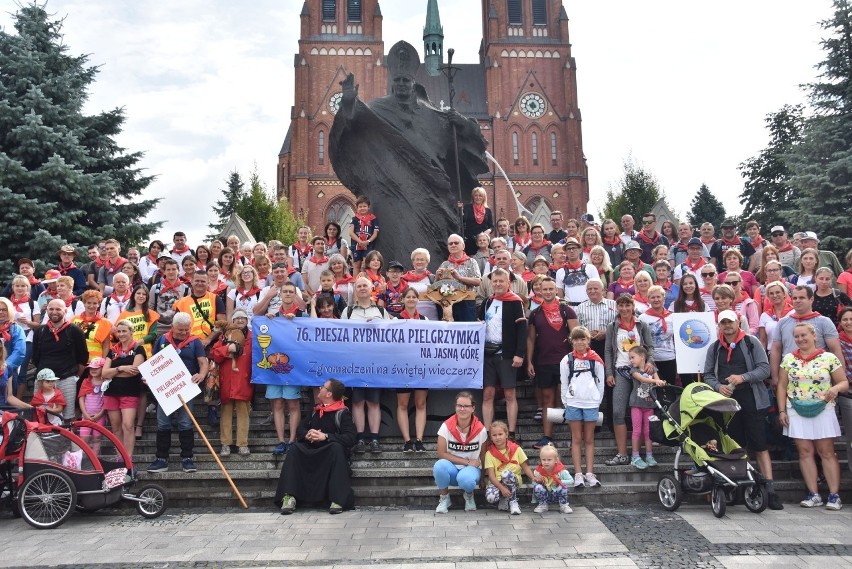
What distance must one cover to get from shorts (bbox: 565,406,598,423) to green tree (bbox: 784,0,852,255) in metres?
15.1

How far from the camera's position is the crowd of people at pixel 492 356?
22.3 ft

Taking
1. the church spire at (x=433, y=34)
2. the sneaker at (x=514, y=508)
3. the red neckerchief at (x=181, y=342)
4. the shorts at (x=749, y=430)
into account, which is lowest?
the sneaker at (x=514, y=508)

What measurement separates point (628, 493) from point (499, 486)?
140cm

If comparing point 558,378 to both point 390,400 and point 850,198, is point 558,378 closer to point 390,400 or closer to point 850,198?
point 390,400

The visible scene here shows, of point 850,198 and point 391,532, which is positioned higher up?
point 850,198

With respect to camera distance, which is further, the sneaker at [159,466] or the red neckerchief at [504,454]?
the sneaker at [159,466]

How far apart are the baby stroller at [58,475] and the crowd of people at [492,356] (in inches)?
25.8

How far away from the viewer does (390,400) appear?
8430 millimetres

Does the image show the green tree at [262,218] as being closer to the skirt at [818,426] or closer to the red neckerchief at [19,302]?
the red neckerchief at [19,302]

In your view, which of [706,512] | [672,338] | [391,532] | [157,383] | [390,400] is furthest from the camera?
[390,400]

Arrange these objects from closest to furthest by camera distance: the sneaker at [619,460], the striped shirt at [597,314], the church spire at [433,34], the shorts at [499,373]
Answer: the sneaker at [619,460] → the shorts at [499,373] → the striped shirt at [597,314] → the church spire at [433,34]

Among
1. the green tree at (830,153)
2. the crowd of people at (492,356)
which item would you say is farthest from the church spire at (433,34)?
the crowd of people at (492,356)

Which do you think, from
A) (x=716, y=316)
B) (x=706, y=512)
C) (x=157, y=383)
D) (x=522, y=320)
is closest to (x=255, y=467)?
(x=157, y=383)

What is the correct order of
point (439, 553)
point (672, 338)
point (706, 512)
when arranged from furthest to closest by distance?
point (672, 338)
point (706, 512)
point (439, 553)
